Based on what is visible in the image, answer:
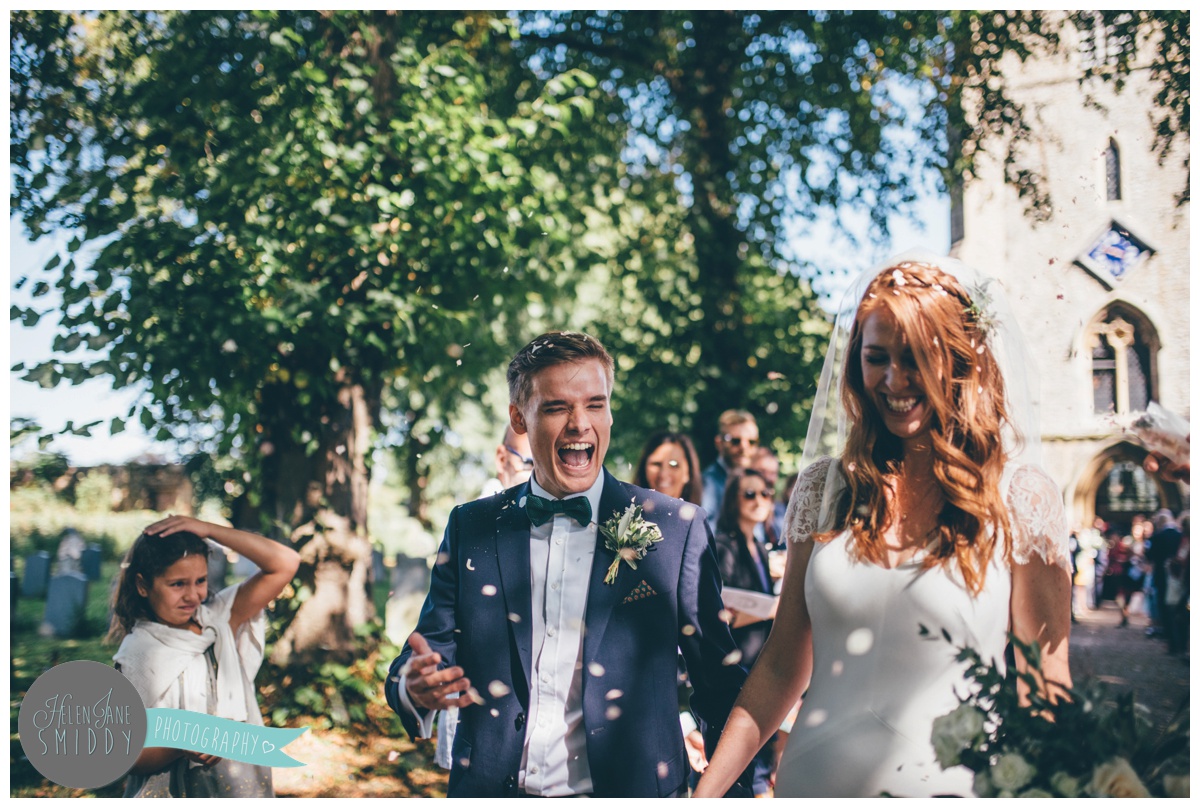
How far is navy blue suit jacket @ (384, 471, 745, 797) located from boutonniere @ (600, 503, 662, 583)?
→ 2 centimetres

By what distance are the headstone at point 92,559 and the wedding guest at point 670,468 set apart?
4.31 m

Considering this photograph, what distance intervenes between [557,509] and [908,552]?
3.01ft

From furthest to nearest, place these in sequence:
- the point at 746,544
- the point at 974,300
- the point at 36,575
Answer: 1. the point at 36,575
2. the point at 746,544
3. the point at 974,300

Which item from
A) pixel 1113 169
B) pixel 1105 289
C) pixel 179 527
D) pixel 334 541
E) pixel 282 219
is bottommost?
pixel 334 541

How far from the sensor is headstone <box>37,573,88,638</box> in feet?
21.5

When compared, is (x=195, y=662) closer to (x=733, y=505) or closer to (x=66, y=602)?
(x=733, y=505)

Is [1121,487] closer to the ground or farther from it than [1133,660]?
farther from it

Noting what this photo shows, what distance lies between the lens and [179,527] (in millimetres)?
3197

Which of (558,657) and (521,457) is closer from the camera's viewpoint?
(558,657)

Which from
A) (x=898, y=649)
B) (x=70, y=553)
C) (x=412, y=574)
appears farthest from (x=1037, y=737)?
(x=70, y=553)

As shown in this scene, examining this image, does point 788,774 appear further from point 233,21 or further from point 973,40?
point 233,21

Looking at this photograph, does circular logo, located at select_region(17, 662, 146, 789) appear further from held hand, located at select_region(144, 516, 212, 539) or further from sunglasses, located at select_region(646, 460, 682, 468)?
sunglasses, located at select_region(646, 460, 682, 468)

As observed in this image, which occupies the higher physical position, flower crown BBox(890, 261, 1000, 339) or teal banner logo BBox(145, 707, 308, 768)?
flower crown BBox(890, 261, 1000, 339)

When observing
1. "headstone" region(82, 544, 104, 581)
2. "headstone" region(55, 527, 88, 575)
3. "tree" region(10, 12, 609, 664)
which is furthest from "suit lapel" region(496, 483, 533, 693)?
"headstone" region(82, 544, 104, 581)
